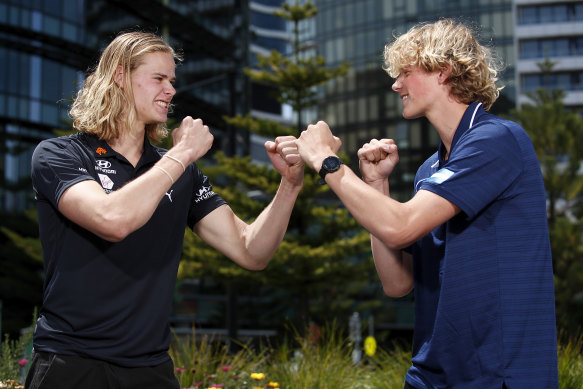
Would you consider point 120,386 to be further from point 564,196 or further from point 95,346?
point 564,196

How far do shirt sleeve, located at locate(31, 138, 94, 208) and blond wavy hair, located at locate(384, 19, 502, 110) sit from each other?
1.16 meters

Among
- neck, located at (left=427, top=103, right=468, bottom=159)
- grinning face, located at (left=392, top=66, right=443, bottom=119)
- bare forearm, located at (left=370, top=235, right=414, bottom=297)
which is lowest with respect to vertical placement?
bare forearm, located at (left=370, top=235, right=414, bottom=297)

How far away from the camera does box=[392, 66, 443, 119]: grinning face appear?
7.61ft

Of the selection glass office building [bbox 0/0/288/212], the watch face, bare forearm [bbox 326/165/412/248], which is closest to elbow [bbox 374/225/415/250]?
bare forearm [bbox 326/165/412/248]

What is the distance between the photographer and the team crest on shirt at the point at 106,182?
7.65 ft

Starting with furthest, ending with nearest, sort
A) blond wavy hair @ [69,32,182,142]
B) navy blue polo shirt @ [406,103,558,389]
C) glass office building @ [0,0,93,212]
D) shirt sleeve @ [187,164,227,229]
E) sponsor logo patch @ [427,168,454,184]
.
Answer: glass office building @ [0,0,93,212] → shirt sleeve @ [187,164,227,229] → blond wavy hair @ [69,32,182,142] → sponsor logo patch @ [427,168,454,184] → navy blue polo shirt @ [406,103,558,389]

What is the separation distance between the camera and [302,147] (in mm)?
2391

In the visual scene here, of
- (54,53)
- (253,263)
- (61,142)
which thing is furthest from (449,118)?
(54,53)

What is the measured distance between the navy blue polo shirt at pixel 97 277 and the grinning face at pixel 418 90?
948mm

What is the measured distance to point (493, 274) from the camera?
1.97 metres

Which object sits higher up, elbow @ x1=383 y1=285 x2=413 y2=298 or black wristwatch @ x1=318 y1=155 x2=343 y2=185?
black wristwatch @ x1=318 y1=155 x2=343 y2=185

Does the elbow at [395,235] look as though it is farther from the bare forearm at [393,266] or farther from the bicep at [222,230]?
the bicep at [222,230]

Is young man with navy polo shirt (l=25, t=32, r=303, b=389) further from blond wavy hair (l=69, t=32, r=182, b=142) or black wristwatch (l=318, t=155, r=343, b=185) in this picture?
black wristwatch (l=318, t=155, r=343, b=185)

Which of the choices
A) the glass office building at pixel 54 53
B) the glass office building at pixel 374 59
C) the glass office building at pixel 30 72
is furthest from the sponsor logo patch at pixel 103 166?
the glass office building at pixel 374 59
